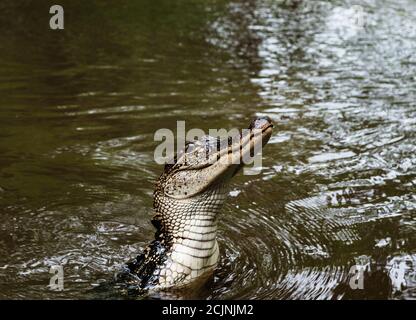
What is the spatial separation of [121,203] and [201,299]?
6.13 feet

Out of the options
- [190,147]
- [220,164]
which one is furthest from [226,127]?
[220,164]

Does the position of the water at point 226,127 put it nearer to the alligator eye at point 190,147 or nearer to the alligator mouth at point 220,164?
the alligator mouth at point 220,164

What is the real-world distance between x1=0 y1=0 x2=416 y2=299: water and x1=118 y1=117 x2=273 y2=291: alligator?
0.23m

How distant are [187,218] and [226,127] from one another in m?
3.60

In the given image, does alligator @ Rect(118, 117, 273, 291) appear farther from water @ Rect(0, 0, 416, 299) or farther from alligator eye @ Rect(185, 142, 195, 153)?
water @ Rect(0, 0, 416, 299)

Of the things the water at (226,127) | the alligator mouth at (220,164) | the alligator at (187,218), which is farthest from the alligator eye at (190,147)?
the water at (226,127)

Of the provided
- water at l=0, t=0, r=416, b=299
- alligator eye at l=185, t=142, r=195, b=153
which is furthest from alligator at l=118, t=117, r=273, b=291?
water at l=0, t=0, r=416, b=299

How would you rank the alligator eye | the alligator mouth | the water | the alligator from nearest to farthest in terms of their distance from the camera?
the alligator mouth < the alligator < the alligator eye < the water

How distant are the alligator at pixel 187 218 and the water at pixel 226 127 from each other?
0.23 metres

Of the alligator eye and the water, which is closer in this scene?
the alligator eye

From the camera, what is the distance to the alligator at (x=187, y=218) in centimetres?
424

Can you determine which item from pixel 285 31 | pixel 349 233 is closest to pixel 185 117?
pixel 349 233

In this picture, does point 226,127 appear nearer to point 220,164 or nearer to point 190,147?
point 190,147

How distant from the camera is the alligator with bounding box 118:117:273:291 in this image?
13.9 ft
